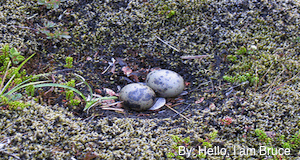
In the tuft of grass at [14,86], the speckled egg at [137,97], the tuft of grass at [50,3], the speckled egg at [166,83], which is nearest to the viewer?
the tuft of grass at [14,86]

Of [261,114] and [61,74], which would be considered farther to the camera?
[61,74]

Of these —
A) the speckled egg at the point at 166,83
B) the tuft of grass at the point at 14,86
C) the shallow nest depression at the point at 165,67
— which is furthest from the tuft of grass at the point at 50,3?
the speckled egg at the point at 166,83

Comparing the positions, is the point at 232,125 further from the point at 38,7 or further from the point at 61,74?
the point at 38,7

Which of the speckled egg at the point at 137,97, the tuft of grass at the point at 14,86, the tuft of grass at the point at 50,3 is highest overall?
the tuft of grass at the point at 50,3

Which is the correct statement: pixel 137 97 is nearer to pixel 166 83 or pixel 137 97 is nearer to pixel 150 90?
pixel 150 90

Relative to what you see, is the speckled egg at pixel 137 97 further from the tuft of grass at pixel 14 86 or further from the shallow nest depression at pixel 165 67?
the tuft of grass at pixel 14 86

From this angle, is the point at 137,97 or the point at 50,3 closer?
the point at 137,97

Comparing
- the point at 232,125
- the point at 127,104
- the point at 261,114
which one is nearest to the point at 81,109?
the point at 127,104

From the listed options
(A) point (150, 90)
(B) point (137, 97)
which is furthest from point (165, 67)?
(B) point (137, 97)
